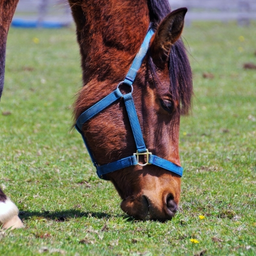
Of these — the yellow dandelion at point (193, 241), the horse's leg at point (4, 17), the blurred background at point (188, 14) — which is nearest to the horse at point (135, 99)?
the horse's leg at point (4, 17)

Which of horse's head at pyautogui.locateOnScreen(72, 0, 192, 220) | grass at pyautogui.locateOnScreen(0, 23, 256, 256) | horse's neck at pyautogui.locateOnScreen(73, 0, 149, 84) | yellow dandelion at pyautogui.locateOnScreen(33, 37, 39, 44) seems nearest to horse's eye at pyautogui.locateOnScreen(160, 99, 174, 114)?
horse's head at pyautogui.locateOnScreen(72, 0, 192, 220)

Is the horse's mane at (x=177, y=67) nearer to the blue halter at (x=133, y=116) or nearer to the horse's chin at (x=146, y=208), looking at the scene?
the blue halter at (x=133, y=116)

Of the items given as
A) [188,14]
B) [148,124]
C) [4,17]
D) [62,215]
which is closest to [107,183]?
[62,215]

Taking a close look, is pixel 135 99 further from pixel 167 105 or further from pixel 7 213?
pixel 7 213

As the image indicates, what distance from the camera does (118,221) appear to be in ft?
13.3

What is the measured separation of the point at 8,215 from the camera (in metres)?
3.61

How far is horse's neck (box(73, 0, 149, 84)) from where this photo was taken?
12.2ft

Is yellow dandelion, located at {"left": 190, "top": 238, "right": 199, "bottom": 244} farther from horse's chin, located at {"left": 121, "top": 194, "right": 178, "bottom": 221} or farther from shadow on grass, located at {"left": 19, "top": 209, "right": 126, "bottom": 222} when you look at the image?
shadow on grass, located at {"left": 19, "top": 209, "right": 126, "bottom": 222}

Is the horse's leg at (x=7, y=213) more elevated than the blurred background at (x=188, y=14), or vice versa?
the horse's leg at (x=7, y=213)

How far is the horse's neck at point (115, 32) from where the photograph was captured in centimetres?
372

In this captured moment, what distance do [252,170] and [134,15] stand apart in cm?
294

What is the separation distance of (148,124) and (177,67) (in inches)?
18.2

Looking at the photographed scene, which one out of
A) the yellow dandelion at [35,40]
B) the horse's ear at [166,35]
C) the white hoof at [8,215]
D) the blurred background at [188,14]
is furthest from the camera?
the blurred background at [188,14]

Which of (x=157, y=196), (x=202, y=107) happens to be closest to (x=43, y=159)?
(x=157, y=196)
